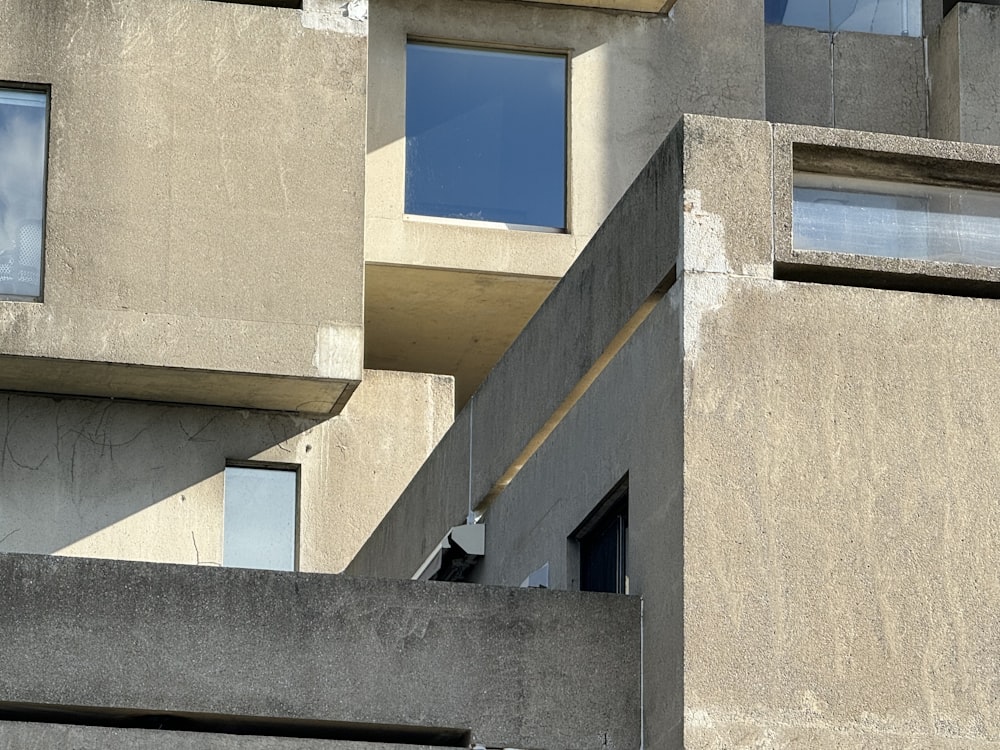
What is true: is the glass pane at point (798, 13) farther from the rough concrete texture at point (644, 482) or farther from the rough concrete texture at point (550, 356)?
the rough concrete texture at point (644, 482)

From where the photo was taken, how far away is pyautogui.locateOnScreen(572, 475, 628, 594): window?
1049 centimetres

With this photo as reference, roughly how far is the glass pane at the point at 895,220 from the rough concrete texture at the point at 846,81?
467 inches

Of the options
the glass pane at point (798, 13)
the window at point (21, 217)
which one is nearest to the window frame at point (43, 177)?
the window at point (21, 217)

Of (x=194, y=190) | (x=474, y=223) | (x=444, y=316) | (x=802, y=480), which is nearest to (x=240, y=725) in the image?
(x=802, y=480)

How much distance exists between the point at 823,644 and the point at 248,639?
269cm

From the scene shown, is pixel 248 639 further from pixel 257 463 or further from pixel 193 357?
pixel 257 463

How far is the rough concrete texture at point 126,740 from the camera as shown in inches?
349

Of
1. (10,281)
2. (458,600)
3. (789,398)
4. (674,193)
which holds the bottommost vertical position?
(458,600)

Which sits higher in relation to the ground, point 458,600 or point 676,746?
point 458,600

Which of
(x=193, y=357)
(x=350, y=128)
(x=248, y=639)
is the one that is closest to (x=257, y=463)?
(x=193, y=357)

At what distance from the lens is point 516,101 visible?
2012 cm

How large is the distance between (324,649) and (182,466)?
32.8 ft

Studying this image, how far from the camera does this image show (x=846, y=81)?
2188 centimetres

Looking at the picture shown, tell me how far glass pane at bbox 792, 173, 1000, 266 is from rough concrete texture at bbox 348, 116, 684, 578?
704 mm
